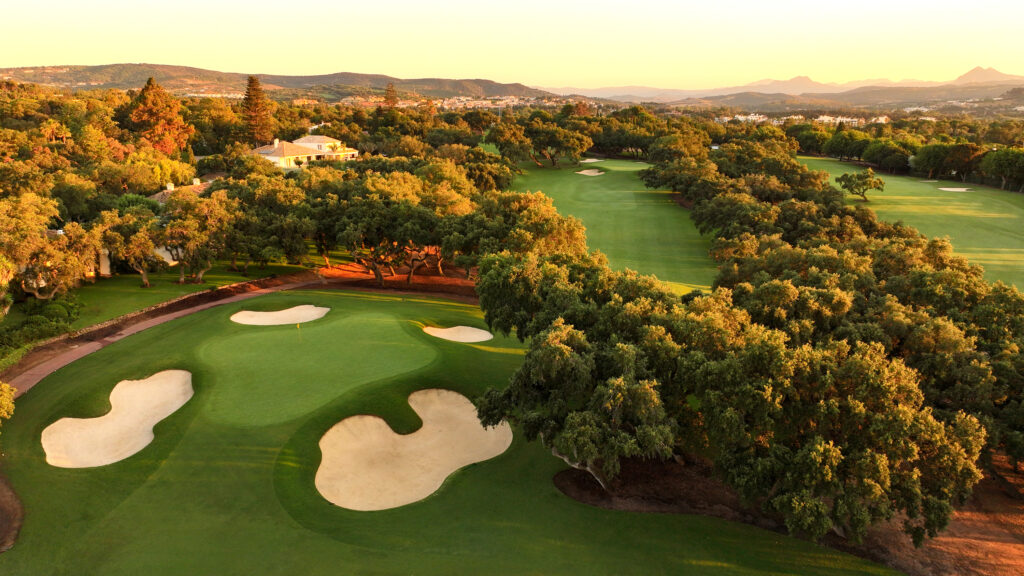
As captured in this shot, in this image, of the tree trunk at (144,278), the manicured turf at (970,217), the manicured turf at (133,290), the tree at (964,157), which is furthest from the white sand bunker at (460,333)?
the tree at (964,157)

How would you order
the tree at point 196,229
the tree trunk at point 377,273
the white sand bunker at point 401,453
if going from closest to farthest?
the white sand bunker at point 401,453, the tree at point 196,229, the tree trunk at point 377,273

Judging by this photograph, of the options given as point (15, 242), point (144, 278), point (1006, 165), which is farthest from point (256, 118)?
point (1006, 165)

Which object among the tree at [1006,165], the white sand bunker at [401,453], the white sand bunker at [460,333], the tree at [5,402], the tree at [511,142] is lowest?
the white sand bunker at [401,453]

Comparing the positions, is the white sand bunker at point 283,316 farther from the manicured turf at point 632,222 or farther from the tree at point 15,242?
the manicured turf at point 632,222

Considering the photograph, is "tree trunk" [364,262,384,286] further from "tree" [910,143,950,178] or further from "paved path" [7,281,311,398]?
"tree" [910,143,950,178]

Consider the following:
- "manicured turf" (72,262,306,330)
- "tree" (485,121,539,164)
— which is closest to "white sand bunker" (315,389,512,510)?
"manicured turf" (72,262,306,330)

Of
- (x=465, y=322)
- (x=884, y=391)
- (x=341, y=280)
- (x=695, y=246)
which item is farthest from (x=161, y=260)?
(x=695, y=246)

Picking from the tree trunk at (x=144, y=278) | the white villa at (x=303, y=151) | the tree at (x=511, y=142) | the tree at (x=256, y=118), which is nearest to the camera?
the tree trunk at (x=144, y=278)
